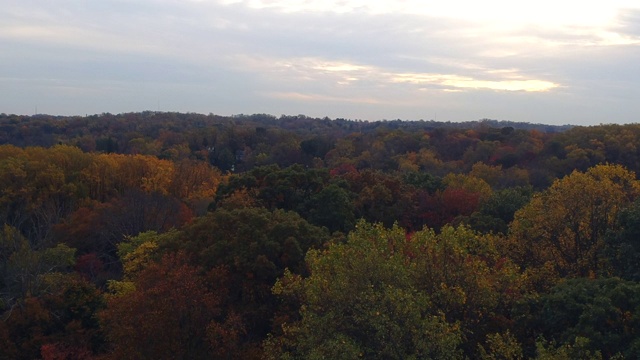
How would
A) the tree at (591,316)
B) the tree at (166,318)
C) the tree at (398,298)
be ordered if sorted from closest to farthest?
the tree at (398,298), the tree at (591,316), the tree at (166,318)

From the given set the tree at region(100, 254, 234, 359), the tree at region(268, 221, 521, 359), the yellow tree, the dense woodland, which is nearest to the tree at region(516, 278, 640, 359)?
the dense woodland

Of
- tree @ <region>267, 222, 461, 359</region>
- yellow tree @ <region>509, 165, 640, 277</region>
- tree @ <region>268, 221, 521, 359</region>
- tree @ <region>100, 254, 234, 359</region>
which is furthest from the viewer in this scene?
yellow tree @ <region>509, 165, 640, 277</region>

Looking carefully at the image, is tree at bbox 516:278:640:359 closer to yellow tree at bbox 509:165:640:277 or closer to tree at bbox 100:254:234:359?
yellow tree at bbox 509:165:640:277

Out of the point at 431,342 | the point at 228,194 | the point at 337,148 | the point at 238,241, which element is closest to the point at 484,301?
the point at 431,342

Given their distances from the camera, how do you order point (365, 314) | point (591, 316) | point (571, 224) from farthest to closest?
point (571, 224), point (591, 316), point (365, 314)

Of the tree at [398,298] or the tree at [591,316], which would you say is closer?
the tree at [398,298]

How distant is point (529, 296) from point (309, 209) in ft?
55.2

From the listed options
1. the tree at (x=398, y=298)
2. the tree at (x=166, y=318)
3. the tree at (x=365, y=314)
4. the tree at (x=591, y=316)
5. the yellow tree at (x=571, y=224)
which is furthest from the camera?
the yellow tree at (x=571, y=224)

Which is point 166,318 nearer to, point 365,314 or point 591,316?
point 365,314

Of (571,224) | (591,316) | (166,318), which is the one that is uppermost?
(571,224)

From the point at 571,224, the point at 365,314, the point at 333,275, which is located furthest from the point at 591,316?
the point at 571,224

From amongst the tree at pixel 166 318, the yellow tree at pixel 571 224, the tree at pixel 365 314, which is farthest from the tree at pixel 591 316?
the tree at pixel 166 318

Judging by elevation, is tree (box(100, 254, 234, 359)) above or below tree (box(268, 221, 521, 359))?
below

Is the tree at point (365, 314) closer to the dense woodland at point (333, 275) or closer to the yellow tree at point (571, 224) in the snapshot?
the dense woodland at point (333, 275)
